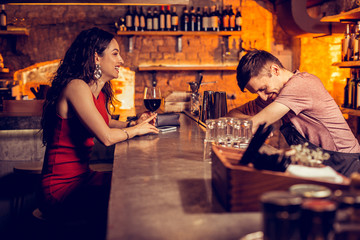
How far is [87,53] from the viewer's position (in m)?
2.27

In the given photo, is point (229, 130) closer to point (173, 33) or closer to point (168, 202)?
point (168, 202)

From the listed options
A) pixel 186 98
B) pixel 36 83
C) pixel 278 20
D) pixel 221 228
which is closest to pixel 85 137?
pixel 221 228

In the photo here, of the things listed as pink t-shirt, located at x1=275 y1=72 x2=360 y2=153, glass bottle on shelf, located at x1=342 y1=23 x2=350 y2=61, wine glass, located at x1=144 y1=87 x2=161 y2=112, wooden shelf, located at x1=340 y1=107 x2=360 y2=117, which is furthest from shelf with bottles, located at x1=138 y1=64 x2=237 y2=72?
pink t-shirt, located at x1=275 y1=72 x2=360 y2=153

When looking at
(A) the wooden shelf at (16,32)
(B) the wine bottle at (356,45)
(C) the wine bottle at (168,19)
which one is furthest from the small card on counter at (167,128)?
(A) the wooden shelf at (16,32)

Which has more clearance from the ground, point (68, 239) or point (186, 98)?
point (186, 98)

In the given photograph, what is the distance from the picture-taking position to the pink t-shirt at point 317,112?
213 centimetres

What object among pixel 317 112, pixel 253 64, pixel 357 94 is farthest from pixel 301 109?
pixel 357 94

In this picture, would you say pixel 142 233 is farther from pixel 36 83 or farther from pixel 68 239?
pixel 36 83

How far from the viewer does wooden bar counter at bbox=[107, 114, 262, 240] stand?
2.81 ft

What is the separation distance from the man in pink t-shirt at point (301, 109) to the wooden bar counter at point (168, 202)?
66 cm

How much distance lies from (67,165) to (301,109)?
1.28 meters

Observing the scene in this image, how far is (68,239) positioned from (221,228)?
1.07m

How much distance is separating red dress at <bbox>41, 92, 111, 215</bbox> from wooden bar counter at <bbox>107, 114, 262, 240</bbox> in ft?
1.11

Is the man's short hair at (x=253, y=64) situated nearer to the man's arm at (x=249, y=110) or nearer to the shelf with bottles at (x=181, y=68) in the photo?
the man's arm at (x=249, y=110)
